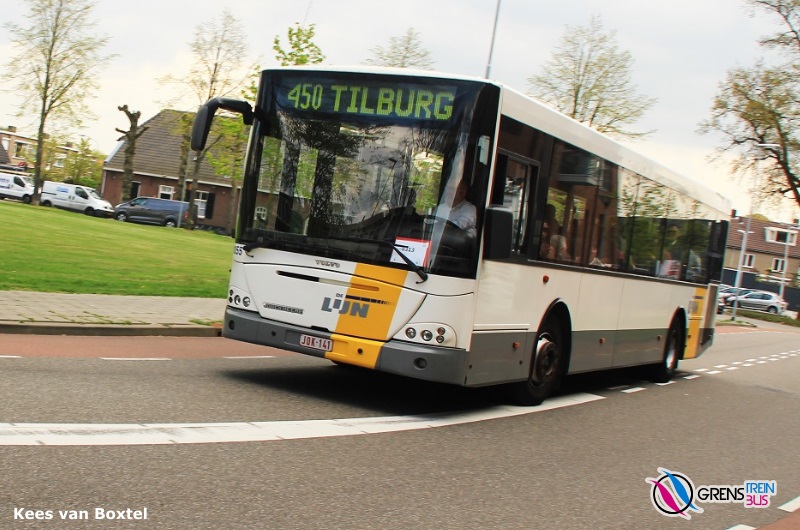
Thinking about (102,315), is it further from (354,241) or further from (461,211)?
(461,211)

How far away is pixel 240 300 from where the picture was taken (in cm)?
915

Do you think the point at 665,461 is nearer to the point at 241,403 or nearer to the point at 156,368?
the point at 241,403

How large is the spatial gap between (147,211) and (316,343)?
53.0m

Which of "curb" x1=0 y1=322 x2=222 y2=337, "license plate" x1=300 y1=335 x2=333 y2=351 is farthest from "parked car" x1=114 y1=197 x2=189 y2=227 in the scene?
"license plate" x1=300 y1=335 x2=333 y2=351

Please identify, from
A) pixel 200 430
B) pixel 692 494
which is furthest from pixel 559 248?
pixel 200 430

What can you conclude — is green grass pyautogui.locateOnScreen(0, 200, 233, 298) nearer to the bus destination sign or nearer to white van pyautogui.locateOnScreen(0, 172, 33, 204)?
the bus destination sign

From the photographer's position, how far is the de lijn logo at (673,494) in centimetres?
657

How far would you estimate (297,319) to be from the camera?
8.73m

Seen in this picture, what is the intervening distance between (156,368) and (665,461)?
4.90 metres

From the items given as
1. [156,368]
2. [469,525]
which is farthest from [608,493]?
[156,368]

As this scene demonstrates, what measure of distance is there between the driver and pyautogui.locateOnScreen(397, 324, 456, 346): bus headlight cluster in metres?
0.86

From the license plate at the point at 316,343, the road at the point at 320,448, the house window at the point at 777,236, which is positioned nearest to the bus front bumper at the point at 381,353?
the license plate at the point at 316,343

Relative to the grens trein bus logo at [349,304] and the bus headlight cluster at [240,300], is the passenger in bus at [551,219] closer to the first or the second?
the grens trein bus logo at [349,304]

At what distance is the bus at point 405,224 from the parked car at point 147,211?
5075 cm
